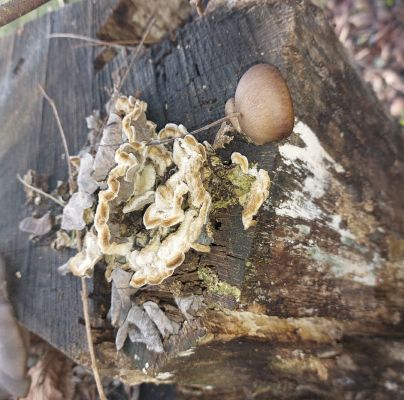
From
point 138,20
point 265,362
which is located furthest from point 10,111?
point 265,362

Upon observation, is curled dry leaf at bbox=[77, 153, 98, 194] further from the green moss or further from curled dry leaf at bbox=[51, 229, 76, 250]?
the green moss

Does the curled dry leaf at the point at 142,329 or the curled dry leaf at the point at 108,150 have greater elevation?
the curled dry leaf at the point at 108,150

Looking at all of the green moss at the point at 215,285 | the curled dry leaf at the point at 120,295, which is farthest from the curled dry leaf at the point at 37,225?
the green moss at the point at 215,285

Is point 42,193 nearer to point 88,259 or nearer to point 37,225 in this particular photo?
point 37,225

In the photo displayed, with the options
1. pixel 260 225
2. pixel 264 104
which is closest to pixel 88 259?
pixel 260 225

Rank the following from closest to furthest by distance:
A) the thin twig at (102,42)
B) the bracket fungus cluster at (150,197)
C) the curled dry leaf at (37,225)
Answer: the bracket fungus cluster at (150,197), the curled dry leaf at (37,225), the thin twig at (102,42)

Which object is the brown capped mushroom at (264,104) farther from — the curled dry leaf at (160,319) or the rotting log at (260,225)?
the curled dry leaf at (160,319)
